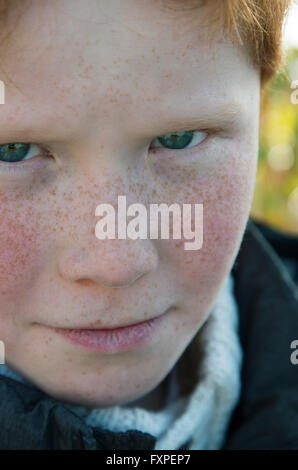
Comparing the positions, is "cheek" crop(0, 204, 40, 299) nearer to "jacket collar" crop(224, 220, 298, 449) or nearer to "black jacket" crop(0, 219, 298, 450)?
"black jacket" crop(0, 219, 298, 450)

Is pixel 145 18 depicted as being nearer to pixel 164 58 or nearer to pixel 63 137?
pixel 164 58

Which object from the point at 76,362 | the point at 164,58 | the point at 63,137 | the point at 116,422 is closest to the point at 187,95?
the point at 164,58

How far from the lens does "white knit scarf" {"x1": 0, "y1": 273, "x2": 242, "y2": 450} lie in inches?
37.0

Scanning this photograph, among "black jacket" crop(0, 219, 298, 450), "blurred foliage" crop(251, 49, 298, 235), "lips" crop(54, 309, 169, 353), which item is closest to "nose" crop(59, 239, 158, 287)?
"lips" crop(54, 309, 169, 353)

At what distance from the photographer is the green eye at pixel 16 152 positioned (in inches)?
29.1

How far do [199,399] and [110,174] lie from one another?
0.48m

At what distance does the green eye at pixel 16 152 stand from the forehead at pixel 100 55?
0.16ft

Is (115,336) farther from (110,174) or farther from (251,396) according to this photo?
(251,396)

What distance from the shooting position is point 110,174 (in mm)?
727

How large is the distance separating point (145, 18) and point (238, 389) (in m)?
0.68

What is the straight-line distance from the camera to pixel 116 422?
92 centimetres

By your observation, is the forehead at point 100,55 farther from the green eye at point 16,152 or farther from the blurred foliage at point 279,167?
the blurred foliage at point 279,167

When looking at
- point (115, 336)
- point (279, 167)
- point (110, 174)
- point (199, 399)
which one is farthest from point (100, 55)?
point (279, 167)
